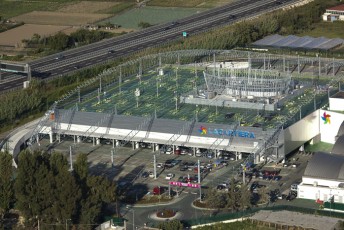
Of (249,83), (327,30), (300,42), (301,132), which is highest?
(249,83)

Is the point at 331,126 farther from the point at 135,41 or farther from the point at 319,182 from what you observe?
the point at 135,41

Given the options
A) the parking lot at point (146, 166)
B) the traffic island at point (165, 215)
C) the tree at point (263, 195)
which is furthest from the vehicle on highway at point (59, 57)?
the traffic island at point (165, 215)

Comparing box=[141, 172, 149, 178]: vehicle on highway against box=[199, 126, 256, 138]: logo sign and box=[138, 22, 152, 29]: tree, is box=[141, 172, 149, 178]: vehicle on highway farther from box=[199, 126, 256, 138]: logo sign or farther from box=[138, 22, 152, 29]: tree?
box=[138, 22, 152, 29]: tree

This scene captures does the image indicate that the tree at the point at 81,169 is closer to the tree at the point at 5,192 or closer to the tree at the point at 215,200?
the tree at the point at 5,192

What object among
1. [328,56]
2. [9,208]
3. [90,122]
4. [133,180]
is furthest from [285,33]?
[9,208]

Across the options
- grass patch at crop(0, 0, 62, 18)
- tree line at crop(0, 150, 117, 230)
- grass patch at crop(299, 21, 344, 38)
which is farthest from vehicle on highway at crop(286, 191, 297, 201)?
grass patch at crop(0, 0, 62, 18)

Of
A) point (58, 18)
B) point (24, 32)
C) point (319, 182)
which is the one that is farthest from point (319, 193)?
point (58, 18)
